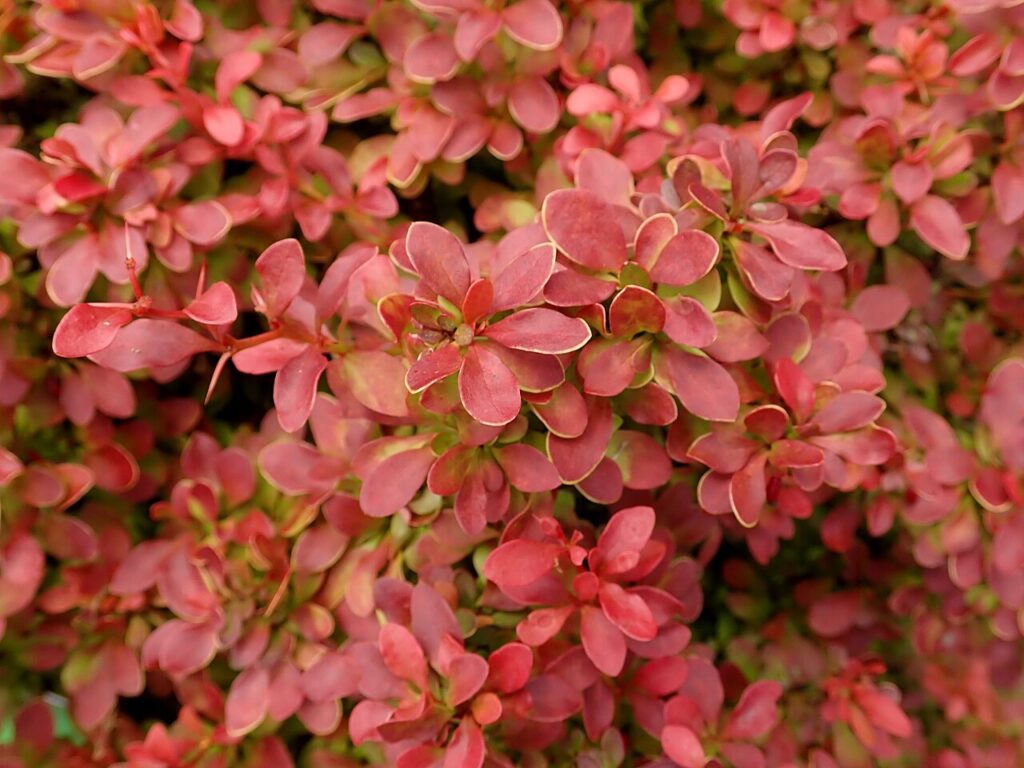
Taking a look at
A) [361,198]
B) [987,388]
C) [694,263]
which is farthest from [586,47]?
[987,388]

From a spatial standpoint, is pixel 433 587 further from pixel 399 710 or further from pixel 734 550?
pixel 734 550

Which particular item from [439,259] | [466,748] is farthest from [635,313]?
[466,748]

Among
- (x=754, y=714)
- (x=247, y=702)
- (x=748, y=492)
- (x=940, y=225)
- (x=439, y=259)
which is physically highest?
(x=439, y=259)

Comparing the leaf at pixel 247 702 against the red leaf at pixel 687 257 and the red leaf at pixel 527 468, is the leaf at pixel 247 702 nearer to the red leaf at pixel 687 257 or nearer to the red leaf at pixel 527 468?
the red leaf at pixel 527 468

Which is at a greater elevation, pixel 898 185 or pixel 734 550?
pixel 898 185

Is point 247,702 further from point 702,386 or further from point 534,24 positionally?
point 534,24

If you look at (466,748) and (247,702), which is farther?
(247,702)

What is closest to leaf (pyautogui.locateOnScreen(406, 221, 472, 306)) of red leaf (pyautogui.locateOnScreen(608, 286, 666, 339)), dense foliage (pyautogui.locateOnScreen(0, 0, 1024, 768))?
dense foliage (pyautogui.locateOnScreen(0, 0, 1024, 768))

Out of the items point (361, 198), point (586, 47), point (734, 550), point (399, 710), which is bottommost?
point (734, 550)
